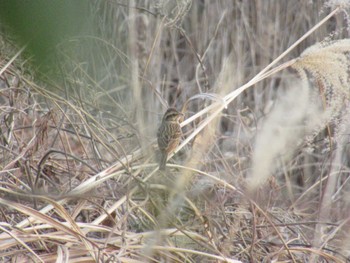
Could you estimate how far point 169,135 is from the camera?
2.80 metres

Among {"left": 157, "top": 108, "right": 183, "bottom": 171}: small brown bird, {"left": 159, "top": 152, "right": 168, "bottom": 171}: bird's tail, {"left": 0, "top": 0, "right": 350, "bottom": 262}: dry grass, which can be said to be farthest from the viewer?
{"left": 157, "top": 108, "right": 183, "bottom": 171}: small brown bird

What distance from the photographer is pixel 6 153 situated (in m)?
2.63

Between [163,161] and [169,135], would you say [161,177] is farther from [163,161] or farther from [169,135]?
[169,135]

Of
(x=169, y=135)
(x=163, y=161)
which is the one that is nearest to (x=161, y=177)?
(x=163, y=161)

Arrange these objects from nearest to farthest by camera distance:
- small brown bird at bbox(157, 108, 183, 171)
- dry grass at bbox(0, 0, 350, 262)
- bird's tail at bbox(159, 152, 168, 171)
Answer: dry grass at bbox(0, 0, 350, 262), bird's tail at bbox(159, 152, 168, 171), small brown bird at bbox(157, 108, 183, 171)

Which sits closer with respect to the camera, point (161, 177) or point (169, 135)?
point (161, 177)

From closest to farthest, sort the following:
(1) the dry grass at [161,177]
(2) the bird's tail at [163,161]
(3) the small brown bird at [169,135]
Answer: (1) the dry grass at [161,177]
(2) the bird's tail at [163,161]
(3) the small brown bird at [169,135]

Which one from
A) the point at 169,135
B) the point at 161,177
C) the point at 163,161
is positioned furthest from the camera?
the point at 169,135

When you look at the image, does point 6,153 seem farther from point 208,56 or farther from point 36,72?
point 208,56

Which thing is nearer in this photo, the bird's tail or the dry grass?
the dry grass

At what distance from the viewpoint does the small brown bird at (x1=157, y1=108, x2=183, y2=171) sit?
2674mm

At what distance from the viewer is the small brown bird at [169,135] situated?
2.67 metres

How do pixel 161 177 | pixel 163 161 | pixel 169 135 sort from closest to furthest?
pixel 161 177
pixel 163 161
pixel 169 135

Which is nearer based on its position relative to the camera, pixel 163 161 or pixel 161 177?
pixel 161 177
